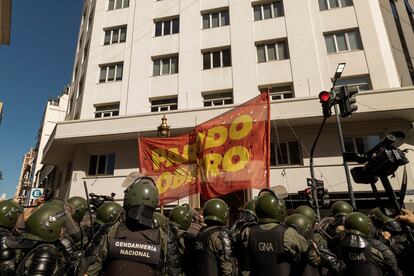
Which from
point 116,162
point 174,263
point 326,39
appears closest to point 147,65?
point 116,162

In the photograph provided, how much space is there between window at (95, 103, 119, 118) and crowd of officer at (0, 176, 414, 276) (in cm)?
1171

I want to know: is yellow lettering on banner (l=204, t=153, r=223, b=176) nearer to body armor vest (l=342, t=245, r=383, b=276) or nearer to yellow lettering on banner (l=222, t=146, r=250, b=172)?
yellow lettering on banner (l=222, t=146, r=250, b=172)

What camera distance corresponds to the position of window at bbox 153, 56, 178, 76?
16062mm

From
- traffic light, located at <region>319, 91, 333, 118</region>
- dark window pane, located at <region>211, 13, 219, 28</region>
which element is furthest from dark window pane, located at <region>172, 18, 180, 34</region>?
traffic light, located at <region>319, 91, 333, 118</region>

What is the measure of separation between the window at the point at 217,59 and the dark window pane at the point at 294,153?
5557mm

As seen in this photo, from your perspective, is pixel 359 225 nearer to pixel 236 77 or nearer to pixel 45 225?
pixel 45 225

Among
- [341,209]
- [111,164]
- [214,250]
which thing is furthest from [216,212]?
[111,164]

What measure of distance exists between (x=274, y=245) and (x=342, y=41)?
1377cm

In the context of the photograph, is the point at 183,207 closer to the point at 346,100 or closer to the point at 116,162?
the point at 346,100

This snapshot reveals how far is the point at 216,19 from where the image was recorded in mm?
16516

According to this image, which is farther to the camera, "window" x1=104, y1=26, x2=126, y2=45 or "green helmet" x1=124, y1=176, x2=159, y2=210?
"window" x1=104, y1=26, x2=126, y2=45

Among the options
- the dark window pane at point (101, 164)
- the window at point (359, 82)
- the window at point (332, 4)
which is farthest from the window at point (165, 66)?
the window at point (359, 82)

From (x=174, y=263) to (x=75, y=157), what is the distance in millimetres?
13815

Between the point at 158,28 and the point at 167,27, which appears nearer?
the point at 167,27
